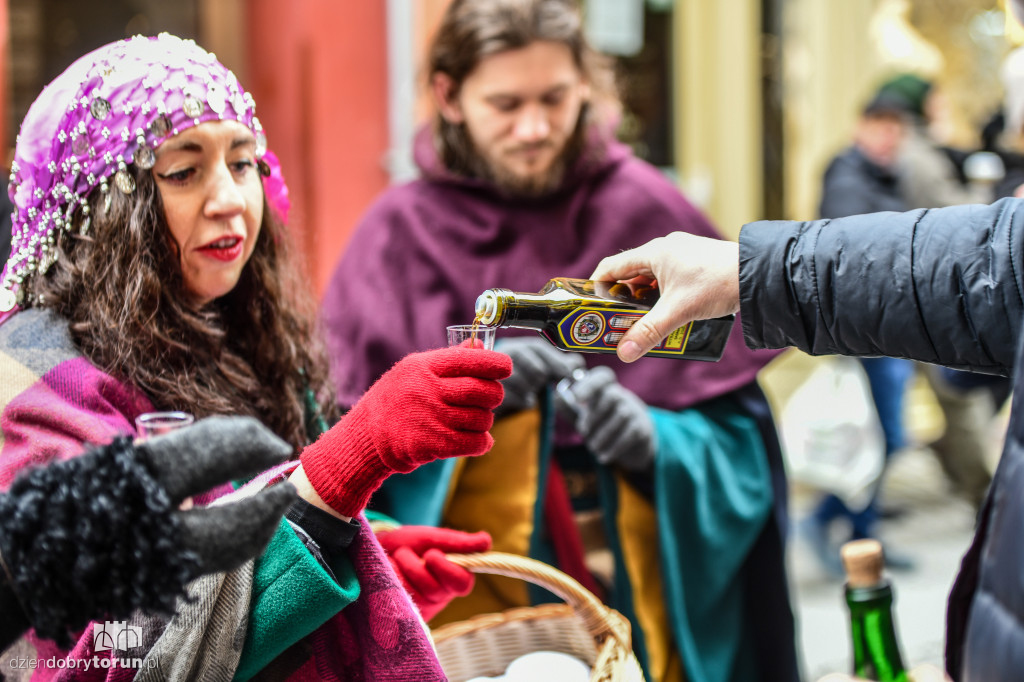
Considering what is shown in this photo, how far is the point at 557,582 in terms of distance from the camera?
1484mm

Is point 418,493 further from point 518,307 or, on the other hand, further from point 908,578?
point 908,578

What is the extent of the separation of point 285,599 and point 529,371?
0.97m

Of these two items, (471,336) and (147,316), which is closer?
(471,336)

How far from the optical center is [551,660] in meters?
1.50

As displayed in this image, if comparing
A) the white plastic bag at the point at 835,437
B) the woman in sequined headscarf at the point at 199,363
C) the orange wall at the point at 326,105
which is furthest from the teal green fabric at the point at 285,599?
the white plastic bag at the point at 835,437

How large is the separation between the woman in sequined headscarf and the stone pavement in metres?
2.36

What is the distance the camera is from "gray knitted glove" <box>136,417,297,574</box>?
916 millimetres

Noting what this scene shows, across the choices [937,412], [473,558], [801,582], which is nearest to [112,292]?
[473,558]

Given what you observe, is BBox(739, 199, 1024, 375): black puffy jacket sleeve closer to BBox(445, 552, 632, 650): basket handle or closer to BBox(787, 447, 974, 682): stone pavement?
BBox(445, 552, 632, 650): basket handle

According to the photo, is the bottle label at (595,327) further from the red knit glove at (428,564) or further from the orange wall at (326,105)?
the orange wall at (326,105)

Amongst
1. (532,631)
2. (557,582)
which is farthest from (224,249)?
(532,631)

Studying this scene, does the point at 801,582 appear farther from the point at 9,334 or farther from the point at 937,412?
the point at 9,334

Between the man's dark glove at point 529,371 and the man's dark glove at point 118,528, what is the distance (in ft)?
3.59

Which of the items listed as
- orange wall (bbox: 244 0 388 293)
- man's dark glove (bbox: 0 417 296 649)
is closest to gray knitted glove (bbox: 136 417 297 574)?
man's dark glove (bbox: 0 417 296 649)
